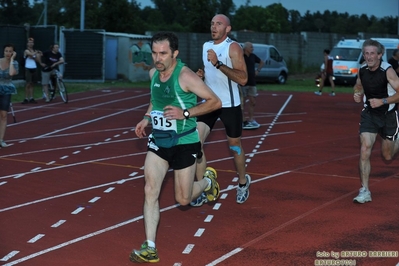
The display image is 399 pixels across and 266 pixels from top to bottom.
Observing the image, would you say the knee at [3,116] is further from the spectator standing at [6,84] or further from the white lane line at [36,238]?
the white lane line at [36,238]

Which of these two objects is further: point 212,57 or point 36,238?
point 212,57

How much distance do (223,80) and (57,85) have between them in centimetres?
1574

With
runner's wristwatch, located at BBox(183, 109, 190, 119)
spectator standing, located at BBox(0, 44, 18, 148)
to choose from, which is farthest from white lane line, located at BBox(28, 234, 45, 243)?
spectator standing, located at BBox(0, 44, 18, 148)

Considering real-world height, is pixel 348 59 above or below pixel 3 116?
above

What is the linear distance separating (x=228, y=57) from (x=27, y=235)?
3289mm

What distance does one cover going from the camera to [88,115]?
20.7 metres

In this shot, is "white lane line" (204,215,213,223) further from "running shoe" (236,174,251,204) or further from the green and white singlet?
the green and white singlet

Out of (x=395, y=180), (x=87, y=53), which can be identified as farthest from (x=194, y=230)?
(x=87, y=53)

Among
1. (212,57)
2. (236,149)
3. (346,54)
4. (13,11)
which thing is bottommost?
(236,149)

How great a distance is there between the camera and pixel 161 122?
276 inches

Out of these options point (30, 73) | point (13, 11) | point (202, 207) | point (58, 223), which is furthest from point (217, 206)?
point (13, 11)

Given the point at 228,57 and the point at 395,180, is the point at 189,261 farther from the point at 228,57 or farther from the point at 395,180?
the point at 395,180

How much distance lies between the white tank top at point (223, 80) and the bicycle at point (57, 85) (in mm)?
15137

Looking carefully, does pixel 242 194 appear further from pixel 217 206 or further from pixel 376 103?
pixel 376 103
